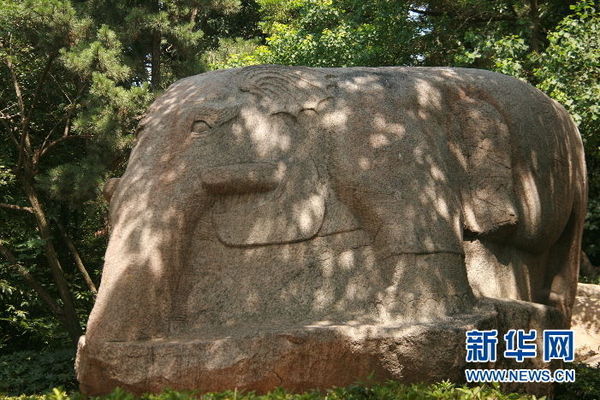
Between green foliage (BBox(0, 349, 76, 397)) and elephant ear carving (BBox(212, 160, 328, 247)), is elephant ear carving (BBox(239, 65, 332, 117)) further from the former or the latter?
green foliage (BBox(0, 349, 76, 397))

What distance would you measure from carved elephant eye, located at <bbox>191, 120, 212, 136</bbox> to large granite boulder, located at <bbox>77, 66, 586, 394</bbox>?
1 cm

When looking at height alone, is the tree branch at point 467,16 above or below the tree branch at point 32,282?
above

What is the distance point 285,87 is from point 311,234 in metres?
1.15

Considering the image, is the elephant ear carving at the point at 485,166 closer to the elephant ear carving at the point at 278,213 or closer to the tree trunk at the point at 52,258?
the elephant ear carving at the point at 278,213

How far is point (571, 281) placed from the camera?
6.18m

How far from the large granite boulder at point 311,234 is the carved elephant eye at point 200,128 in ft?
0.04

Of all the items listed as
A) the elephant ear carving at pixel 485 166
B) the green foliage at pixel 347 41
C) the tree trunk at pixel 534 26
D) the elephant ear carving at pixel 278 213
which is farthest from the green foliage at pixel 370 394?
the tree trunk at pixel 534 26

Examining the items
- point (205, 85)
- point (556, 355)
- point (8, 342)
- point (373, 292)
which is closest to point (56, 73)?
point (8, 342)

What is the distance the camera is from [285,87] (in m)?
5.17

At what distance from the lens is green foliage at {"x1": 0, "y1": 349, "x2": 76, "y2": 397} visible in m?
7.50

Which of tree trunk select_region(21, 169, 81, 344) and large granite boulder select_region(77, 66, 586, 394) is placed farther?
tree trunk select_region(21, 169, 81, 344)

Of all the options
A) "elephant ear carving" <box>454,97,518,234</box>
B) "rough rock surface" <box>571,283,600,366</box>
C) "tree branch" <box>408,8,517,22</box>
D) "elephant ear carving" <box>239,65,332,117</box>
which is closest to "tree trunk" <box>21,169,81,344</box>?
"elephant ear carving" <box>239,65,332,117</box>

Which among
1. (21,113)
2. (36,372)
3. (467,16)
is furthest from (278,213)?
(467,16)

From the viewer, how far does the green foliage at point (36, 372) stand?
750 centimetres
